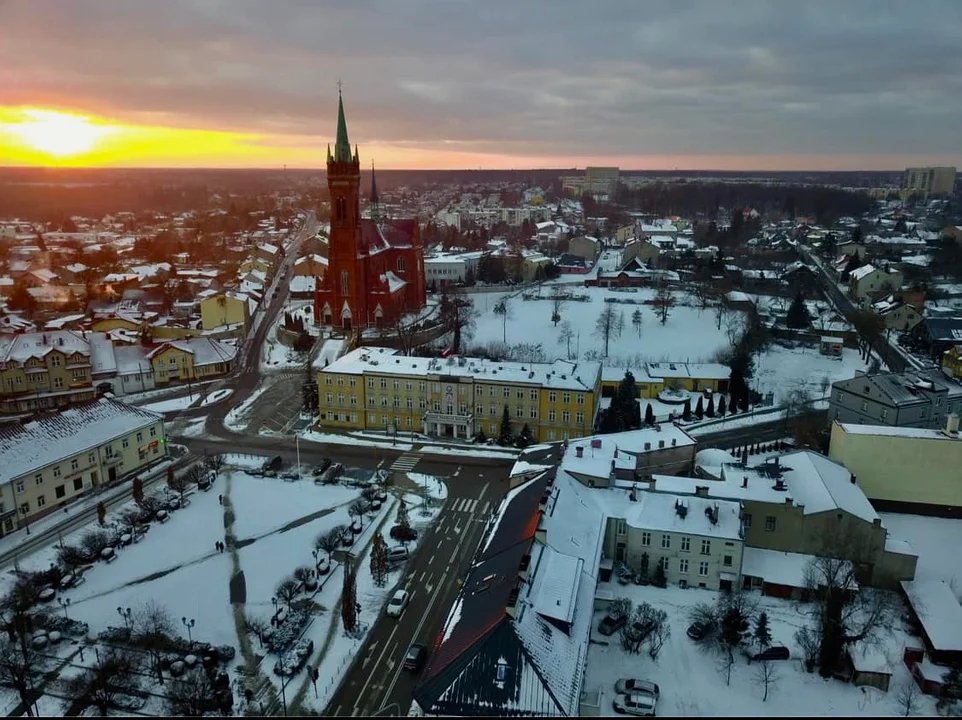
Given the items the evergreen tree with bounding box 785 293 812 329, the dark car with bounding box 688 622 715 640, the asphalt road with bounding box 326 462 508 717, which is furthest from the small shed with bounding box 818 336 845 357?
the dark car with bounding box 688 622 715 640

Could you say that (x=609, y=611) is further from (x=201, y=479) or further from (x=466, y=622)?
(x=201, y=479)

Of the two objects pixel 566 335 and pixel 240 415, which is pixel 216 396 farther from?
pixel 566 335

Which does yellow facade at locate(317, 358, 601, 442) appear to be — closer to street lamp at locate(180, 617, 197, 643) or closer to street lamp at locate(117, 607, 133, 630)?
street lamp at locate(180, 617, 197, 643)

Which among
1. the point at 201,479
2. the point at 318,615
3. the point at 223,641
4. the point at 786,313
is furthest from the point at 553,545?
the point at 786,313

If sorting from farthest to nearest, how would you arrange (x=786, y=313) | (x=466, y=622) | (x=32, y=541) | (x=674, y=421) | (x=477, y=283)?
(x=477, y=283), (x=786, y=313), (x=674, y=421), (x=32, y=541), (x=466, y=622)

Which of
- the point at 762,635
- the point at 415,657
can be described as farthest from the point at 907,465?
the point at 415,657

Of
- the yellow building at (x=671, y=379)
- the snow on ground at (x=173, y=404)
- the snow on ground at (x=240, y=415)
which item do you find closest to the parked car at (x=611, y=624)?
the yellow building at (x=671, y=379)
